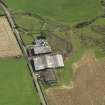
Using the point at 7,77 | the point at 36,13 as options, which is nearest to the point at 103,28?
the point at 36,13

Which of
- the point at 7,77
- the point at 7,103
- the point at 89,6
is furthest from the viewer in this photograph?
the point at 89,6

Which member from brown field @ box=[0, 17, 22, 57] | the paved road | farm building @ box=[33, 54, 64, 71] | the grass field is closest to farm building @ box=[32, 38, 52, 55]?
farm building @ box=[33, 54, 64, 71]

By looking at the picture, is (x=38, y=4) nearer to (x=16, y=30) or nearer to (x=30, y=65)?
(x=16, y=30)

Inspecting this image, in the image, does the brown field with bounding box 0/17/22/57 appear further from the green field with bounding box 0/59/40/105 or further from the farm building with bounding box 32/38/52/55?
the farm building with bounding box 32/38/52/55

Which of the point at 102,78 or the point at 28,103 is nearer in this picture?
the point at 28,103

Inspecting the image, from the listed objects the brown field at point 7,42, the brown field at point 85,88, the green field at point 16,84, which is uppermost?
the brown field at point 7,42

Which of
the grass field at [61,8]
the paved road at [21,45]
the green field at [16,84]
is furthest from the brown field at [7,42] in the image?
the grass field at [61,8]

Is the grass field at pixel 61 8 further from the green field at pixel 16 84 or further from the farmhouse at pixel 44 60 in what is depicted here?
the green field at pixel 16 84
